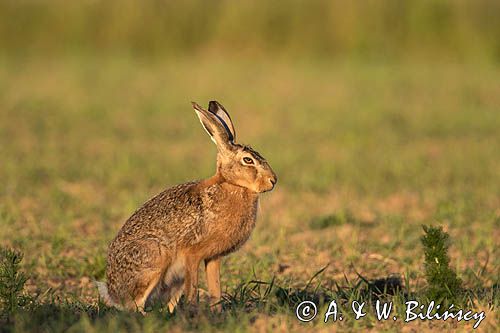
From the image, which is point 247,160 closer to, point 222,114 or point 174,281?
point 222,114

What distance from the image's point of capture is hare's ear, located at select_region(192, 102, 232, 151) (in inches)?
211

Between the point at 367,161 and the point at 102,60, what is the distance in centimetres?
1035

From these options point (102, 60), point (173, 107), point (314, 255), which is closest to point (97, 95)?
point (173, 107)

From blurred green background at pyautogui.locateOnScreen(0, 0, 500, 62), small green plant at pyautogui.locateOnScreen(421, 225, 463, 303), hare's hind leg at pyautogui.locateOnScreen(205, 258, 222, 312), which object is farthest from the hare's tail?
blurred green background at pyautogui.locateOnScreen(0, 0, 500, 62)

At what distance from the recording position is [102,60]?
2042cm

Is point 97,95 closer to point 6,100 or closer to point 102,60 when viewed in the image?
point 6,100

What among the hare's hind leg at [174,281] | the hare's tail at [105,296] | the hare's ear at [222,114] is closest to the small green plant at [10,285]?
the hare's tail at [105,296]

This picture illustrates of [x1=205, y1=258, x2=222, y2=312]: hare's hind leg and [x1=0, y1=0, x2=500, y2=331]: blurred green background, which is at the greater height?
[x1=0, y1=0, x2=500, y2=331]: blurred green background

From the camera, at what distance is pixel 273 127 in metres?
14.2

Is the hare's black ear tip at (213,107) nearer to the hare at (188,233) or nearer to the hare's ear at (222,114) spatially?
the hare's ear at (222,114)

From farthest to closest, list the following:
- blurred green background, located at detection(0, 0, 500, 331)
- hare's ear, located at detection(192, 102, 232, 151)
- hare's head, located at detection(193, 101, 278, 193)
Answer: blurred green background, located at detection(0, 0, 500, 331) → hare's ear, located at detection(192, 102, 232, 151) → hare's head, located at detection(193, 101, 278, 193)

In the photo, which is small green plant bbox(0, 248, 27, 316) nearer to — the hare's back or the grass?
the grass

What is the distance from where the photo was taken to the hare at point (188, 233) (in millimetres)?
5035

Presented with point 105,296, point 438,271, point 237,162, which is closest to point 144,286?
point 105,296
